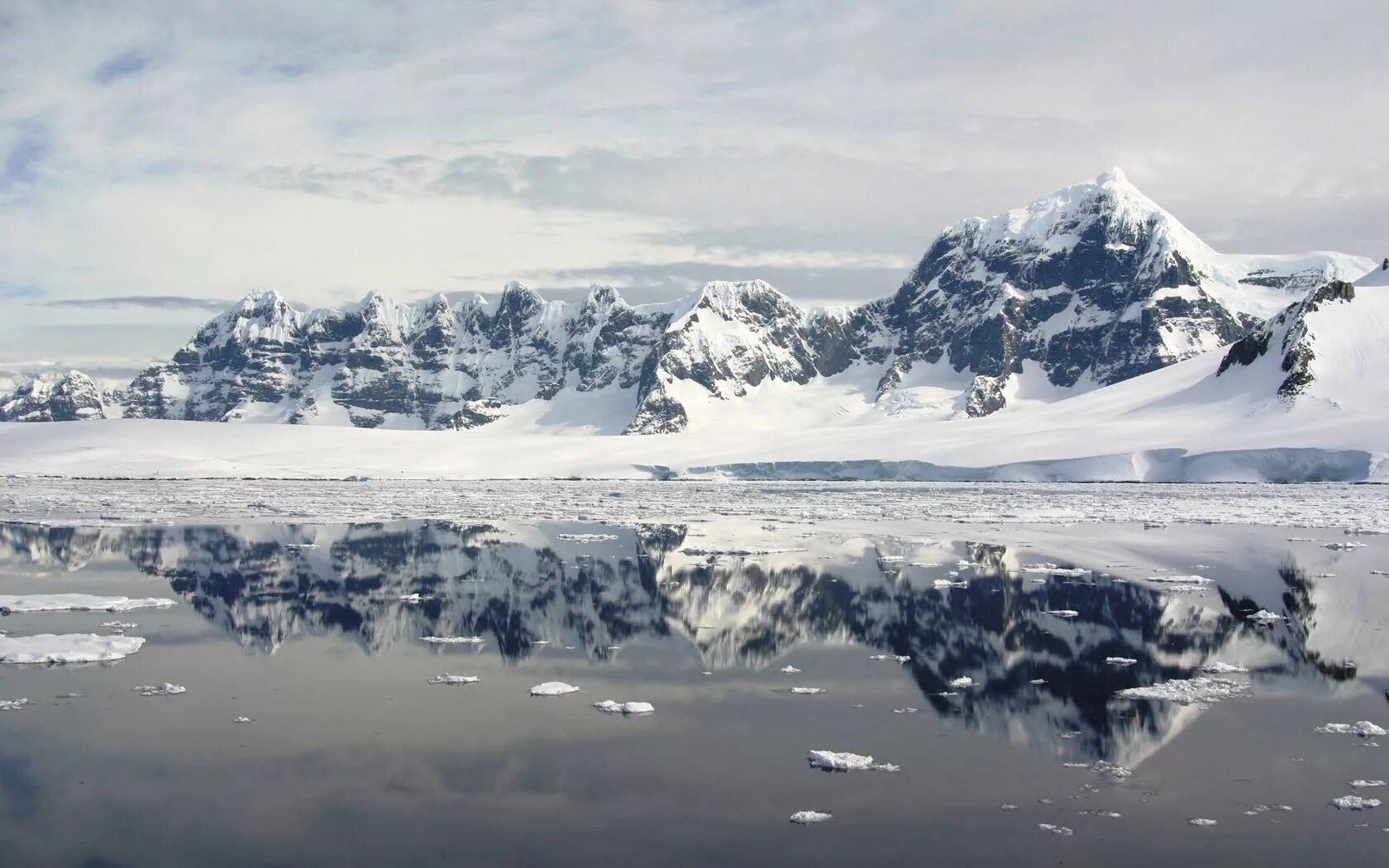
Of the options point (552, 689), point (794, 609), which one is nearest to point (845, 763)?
point (552, 689)

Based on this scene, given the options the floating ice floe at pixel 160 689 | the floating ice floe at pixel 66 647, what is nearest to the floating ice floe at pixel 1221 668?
the floating ice floe at pixel 160 689

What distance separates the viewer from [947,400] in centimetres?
18862

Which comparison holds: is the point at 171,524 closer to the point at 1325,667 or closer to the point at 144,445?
the point at 1325,667

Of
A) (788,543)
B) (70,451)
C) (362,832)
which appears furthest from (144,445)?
(362,832)

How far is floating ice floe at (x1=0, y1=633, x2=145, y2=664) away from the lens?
16.7 metres

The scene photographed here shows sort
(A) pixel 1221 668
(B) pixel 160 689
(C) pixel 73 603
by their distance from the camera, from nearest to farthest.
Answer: (B) pixel 160 689 < (A) pixel 1221 668 < (C) pixel 73 603

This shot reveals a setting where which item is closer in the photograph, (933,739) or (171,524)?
(933,739)

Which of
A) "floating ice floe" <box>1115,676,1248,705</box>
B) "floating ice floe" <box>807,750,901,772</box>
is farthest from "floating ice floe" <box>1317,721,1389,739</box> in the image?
"floating ice floe" <box>807,750,901,772</box>

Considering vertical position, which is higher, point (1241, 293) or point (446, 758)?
point (1241, 293)

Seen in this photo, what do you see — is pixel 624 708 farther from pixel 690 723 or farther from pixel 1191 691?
pixel 1191 691

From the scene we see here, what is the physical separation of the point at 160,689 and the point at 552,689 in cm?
499

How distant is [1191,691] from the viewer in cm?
1504

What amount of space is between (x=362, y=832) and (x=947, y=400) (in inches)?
7240

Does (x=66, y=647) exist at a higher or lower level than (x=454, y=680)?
higher
